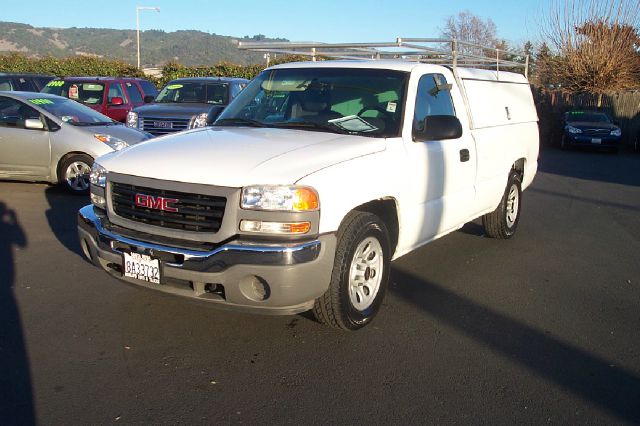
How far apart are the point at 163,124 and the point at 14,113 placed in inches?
118

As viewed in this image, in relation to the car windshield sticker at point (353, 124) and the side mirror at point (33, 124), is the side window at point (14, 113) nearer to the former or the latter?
the side mirror at point (33, 124)

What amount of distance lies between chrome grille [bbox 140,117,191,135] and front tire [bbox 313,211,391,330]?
8.33 meters

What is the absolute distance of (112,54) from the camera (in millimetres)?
117375

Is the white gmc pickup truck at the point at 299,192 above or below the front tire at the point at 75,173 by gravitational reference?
above

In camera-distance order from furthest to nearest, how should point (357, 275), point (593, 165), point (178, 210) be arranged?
1. point (593, 165)
2. point (357, 275)
3. point (178, 210)

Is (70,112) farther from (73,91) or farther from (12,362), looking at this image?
(12,362)

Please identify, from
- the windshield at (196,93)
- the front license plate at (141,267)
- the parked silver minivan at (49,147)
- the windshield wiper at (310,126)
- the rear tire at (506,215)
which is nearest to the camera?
the front license plate at (141,267)

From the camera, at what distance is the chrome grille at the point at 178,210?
4.04 meters

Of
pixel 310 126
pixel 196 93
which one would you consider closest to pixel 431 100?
pixel 310 126

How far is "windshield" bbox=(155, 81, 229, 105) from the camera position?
44.9 ft

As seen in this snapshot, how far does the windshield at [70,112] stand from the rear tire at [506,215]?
6.56 metres

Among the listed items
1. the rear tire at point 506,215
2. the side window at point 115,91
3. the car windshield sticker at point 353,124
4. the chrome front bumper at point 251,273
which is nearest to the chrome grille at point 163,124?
the side window at point 115,91

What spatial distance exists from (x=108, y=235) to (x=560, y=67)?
30.3 m

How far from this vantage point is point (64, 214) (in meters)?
8.40
